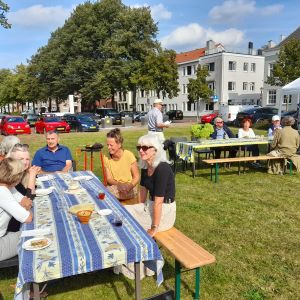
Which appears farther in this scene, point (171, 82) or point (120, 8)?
point (120, 8)

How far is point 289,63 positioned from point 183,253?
26.1 m

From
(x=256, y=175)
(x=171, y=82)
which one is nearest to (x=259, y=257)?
(x=256, y=175)

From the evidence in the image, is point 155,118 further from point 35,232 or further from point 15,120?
point 15,120

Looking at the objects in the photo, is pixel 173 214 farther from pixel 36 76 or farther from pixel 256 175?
pixel 36 76

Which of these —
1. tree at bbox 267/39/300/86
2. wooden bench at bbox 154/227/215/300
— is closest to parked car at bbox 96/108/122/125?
tree at bbox 267/39/300/86

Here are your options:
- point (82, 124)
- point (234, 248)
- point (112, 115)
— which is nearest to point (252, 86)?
point (112, 115)

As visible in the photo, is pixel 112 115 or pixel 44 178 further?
pixel 112 115

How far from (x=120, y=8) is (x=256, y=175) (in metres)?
38.3

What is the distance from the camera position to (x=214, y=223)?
18.1 feet

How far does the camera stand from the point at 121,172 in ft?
16.8

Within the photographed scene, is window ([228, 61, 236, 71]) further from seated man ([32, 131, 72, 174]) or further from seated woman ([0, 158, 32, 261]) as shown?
seated woman ([0, 158, 32, 261])

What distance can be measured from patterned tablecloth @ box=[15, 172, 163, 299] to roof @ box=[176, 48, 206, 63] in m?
47.6

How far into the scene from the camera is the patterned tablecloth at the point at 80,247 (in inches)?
91.8

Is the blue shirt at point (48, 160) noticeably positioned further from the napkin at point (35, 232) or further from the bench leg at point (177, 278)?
the bench leg at point (177, 278)
